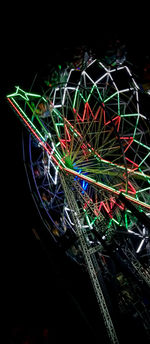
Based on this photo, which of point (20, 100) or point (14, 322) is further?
point (20, 100)

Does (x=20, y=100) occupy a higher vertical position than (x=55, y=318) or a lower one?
higher

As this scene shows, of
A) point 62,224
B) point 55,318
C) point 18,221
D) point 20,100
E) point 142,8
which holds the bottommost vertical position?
point 55,318

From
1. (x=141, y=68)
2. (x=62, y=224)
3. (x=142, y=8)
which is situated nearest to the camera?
(x=142, y=8)

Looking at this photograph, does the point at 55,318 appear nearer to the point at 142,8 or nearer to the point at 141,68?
the point at 141,68

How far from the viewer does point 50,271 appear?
12.7 m

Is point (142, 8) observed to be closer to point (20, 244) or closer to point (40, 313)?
point (20, 244)

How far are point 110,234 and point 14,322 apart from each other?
6604mm

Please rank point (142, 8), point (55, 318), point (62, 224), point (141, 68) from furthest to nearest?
1. point (62, 224)
2. point (55, 318)
3. point (141, 68)
4. point (142, 8)

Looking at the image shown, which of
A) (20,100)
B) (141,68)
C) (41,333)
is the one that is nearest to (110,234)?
(41,333)

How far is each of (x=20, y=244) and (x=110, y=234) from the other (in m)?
6.03

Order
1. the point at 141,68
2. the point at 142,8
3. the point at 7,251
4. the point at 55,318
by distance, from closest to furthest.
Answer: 1. the point at 142,8
2. the point at 141,68
3. the point at 55,318
4. the point at 7,251

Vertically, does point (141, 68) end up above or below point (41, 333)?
above

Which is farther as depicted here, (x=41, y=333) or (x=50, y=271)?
(x=50, y=271)

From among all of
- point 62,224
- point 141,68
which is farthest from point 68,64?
point 62,224
